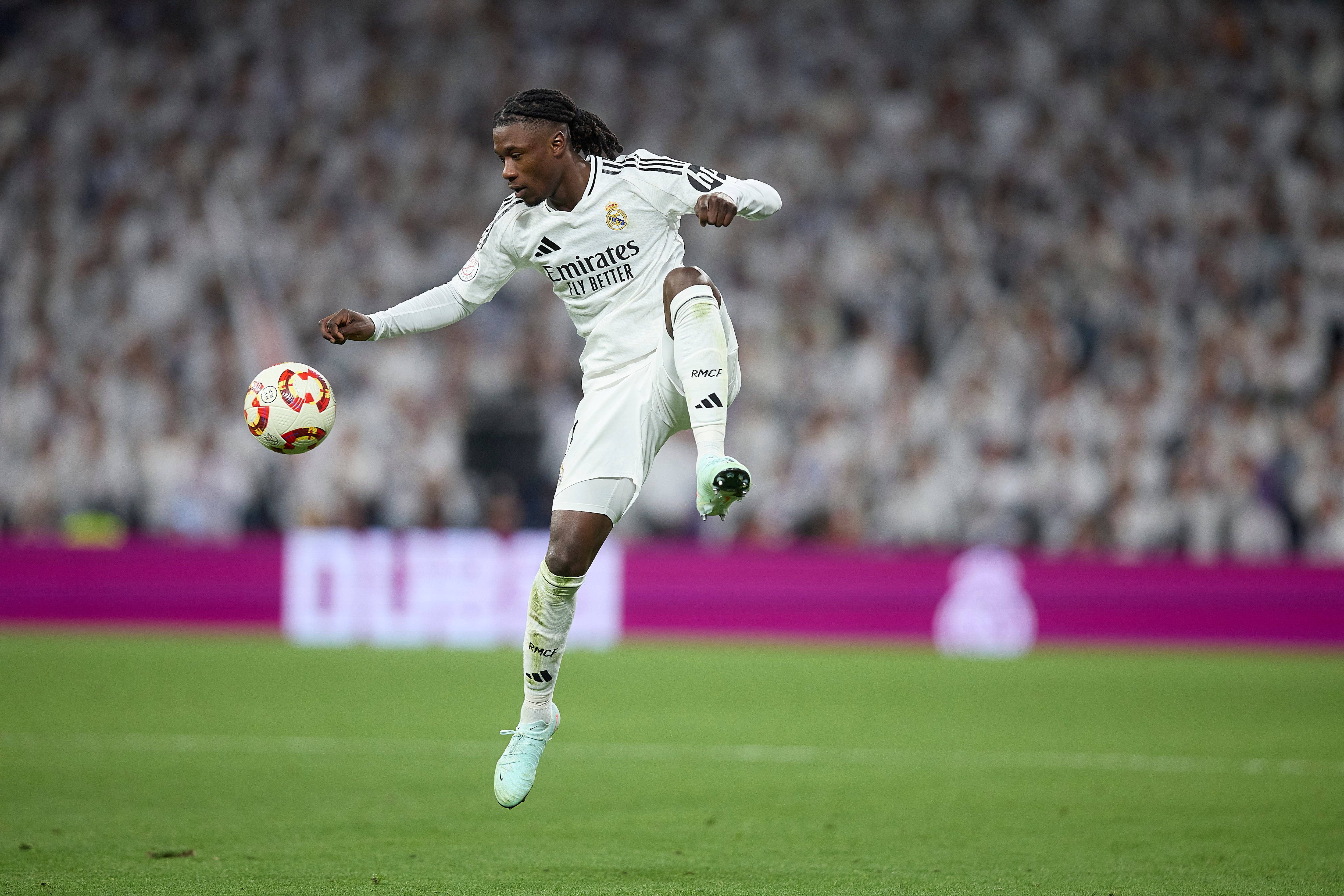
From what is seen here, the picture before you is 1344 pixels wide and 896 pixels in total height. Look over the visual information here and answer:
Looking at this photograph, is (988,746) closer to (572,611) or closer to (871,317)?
(572,611)

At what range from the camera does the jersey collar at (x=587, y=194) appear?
279 inches

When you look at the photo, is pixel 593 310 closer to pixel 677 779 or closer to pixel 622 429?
pixel 622 429

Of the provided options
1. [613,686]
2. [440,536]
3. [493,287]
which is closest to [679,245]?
[493,287]

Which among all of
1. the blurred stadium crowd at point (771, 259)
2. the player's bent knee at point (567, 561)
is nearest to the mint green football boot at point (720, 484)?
the player's bent knee at point (567, 561)

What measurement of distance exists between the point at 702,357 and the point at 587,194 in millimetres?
982

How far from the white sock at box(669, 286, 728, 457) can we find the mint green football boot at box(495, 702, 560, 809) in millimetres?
1540

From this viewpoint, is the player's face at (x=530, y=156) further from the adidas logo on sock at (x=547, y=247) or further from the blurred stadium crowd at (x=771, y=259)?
the blurred stadium crowd at (x=771, y=259)

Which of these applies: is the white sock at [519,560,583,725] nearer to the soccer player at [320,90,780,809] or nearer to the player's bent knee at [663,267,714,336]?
the soccer player at [320,90,780,809]

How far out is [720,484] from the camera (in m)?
6.19

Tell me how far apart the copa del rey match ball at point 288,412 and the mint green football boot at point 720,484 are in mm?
1700

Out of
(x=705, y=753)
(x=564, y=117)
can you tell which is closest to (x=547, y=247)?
(x=564, y=117)

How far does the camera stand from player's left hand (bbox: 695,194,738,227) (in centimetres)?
639

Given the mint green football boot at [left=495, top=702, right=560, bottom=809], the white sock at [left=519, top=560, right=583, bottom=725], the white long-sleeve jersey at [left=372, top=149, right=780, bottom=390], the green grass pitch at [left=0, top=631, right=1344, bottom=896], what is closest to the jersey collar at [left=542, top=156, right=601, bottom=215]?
the white long-sleeve jersey at [left=372, top=149, right=780, bottom=390]

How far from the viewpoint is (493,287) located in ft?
24.3
